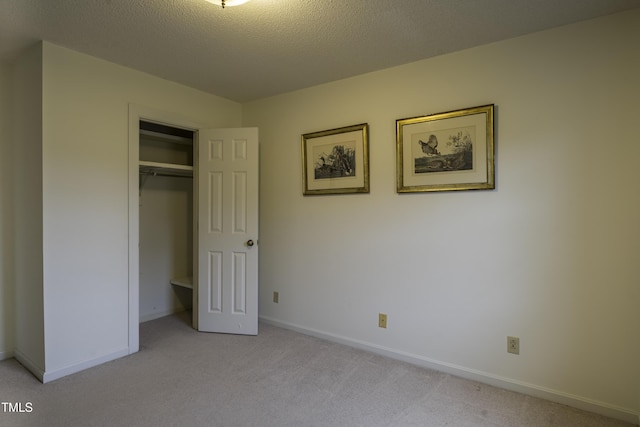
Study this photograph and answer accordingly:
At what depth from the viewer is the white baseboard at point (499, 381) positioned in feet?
6.56

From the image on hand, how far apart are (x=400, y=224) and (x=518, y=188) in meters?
0.86

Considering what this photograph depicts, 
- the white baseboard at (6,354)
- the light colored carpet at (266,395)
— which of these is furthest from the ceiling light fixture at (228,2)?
the white baseboard at (6,354)

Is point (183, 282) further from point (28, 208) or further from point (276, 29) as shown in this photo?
point (276, 29)

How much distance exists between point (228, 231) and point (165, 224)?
3.38ft

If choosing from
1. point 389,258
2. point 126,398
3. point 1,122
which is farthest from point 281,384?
point 1,122

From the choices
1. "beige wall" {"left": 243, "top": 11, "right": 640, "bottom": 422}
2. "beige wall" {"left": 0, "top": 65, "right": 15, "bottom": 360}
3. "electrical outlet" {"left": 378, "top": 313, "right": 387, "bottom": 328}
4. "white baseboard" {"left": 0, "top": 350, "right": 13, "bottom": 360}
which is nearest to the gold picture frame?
"beige wall" {"left": 243, "top": 11, "right": 640, "bottom": 422}

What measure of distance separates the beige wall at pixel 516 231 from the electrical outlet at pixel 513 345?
31mm

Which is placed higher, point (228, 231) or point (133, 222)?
point (133, 222)

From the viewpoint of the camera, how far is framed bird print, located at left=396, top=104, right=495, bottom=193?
2.36 meters

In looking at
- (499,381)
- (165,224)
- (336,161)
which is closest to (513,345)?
(499,381)

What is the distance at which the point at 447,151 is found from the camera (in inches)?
98.5

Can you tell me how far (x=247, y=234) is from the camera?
3283 millimetres

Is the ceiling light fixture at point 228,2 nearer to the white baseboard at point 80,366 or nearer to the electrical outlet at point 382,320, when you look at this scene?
the electrical outlet at point 382,320

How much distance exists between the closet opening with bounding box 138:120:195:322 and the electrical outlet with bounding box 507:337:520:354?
298 cm
